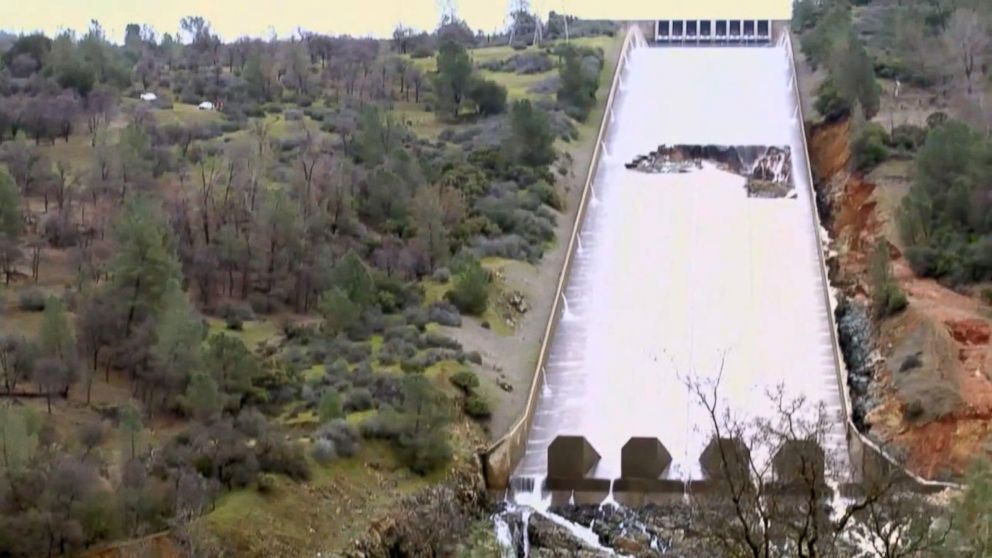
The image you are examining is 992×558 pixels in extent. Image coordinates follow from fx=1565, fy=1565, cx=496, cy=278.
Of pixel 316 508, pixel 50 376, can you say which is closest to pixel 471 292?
pixel 316 508

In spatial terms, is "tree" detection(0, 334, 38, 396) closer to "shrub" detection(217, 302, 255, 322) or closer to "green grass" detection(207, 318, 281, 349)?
"green grass" detection(207, 318, 281, 349)

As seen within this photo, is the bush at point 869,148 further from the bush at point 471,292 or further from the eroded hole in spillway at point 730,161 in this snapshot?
the bush at point 471,292

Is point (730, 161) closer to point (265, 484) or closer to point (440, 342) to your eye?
point (440, 342)

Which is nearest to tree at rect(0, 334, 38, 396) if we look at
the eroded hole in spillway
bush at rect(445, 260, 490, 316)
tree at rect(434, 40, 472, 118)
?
bush at rect(445, 260, 490, 316)

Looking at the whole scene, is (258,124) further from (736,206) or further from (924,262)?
(924,262)

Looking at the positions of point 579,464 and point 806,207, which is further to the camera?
point 806,207

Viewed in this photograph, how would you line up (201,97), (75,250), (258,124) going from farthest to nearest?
1. (201,97)
2. (258,124)
3. (75,250)

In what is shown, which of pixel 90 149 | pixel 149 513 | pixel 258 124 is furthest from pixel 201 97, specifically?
pixel 149 513

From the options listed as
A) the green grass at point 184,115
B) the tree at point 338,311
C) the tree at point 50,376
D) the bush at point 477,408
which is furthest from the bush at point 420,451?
the green grass at point 184,115
